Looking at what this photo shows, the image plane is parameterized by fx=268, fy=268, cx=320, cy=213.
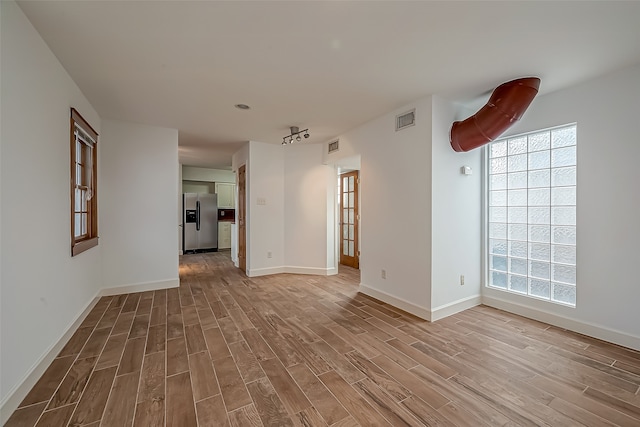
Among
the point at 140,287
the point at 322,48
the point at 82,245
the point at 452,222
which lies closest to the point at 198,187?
the point at 140,287

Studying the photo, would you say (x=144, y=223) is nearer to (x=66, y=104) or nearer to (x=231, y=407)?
(x=66, y=104)

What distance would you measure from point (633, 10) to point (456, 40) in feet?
3.45

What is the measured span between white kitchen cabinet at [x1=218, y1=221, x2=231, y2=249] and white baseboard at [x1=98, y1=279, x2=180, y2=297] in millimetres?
3966

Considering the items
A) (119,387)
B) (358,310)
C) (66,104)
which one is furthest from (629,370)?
(66,104)

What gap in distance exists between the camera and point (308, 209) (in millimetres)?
5277

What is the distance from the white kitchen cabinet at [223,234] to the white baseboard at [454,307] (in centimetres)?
678

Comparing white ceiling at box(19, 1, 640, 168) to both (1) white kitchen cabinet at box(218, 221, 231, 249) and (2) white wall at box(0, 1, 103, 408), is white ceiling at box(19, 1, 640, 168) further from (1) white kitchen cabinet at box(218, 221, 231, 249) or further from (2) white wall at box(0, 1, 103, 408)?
(1) white kitchen cabinet at box(218, 221, 231, 249)

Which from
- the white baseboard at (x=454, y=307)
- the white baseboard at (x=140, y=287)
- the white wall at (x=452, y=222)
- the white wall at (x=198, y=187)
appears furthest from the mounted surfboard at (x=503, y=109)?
the white wall at (x=198, y=187)

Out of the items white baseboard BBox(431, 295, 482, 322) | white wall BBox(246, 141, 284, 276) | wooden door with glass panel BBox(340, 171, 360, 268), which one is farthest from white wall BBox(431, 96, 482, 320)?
white wall BBox(246, 141, 284, 276)

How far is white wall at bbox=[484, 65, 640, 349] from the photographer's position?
97.3 inches

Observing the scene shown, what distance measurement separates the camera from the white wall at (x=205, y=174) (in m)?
8.30

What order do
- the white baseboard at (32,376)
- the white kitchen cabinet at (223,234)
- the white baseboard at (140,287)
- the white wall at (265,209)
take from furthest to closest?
the white kitchen cabinet at (223,234) → the white wall at (265,209) → the white baseboard at (140,287) → the white baseboard at (32,376)

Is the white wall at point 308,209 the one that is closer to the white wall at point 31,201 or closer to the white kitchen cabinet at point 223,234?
the white wall at point 31,201

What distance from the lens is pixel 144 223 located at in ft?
13.9
